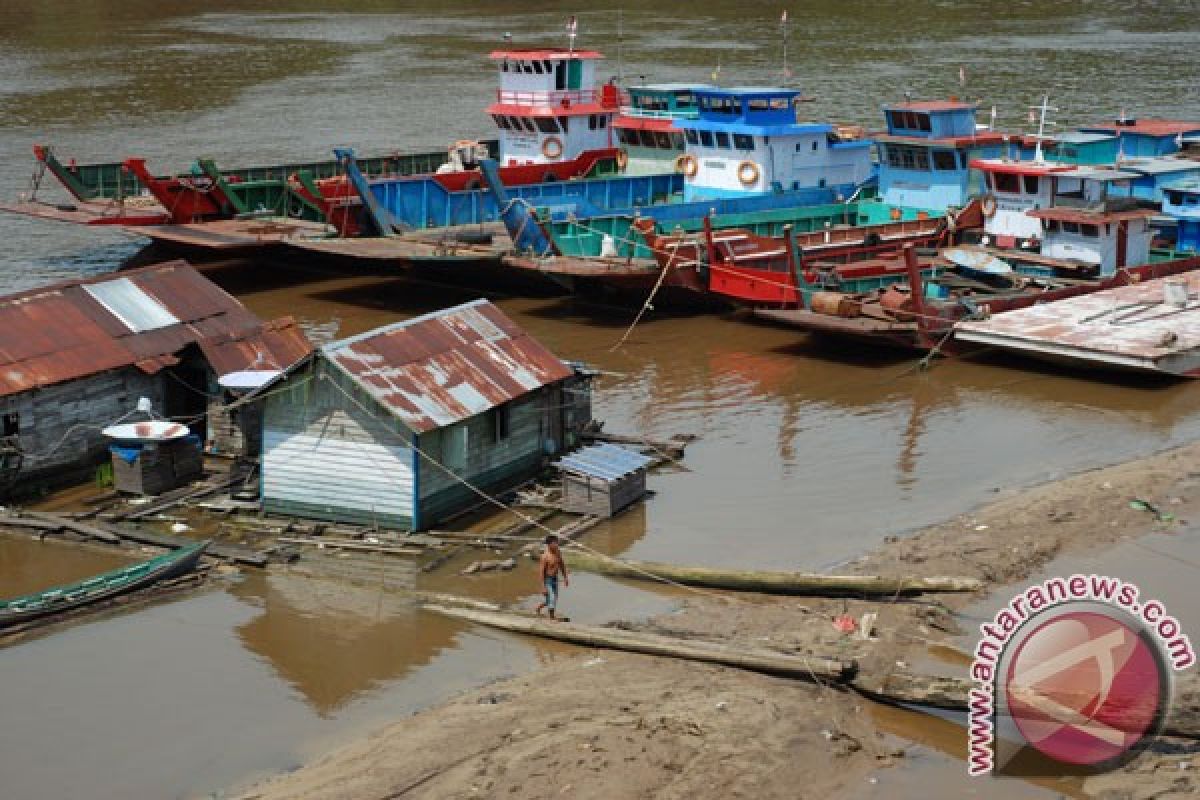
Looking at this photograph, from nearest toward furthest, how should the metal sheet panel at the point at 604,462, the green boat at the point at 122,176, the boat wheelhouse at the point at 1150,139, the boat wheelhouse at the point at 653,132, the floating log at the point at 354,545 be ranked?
1. the floating log at the point at 354,545
2. the metal sheet panel at the point at 604,462
3. the green boat at the point at 122,176
4. the boat wheelhouse at the point at 1150,139
5. the boat wheelhouse at the point at 653,132

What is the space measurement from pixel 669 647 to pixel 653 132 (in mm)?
28886

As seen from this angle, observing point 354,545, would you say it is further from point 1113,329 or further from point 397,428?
point 1113,329

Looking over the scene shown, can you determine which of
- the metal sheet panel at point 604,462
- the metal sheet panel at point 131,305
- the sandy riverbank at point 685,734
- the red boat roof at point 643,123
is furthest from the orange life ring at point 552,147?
the sandy riverbank at point 685,734

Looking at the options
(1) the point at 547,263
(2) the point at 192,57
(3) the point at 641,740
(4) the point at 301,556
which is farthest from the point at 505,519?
(2) the point at 192,57

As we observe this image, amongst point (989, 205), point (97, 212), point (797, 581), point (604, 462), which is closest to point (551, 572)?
point (797, 581)

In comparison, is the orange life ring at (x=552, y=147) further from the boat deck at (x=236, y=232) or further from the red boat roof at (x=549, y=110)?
the boat deck at (x=236, y=232)

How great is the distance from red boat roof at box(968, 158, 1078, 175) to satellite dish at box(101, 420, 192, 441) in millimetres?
19727

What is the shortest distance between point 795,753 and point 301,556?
25.8 feet

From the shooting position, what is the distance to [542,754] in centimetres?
1484

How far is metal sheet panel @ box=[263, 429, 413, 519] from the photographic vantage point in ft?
69.1

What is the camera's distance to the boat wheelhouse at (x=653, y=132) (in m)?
44.2

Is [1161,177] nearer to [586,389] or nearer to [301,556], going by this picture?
[586,389]

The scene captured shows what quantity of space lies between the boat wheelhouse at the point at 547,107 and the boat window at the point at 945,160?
32.5 ft

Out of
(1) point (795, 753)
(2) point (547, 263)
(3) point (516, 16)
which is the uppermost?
(3) point (516, 16)
